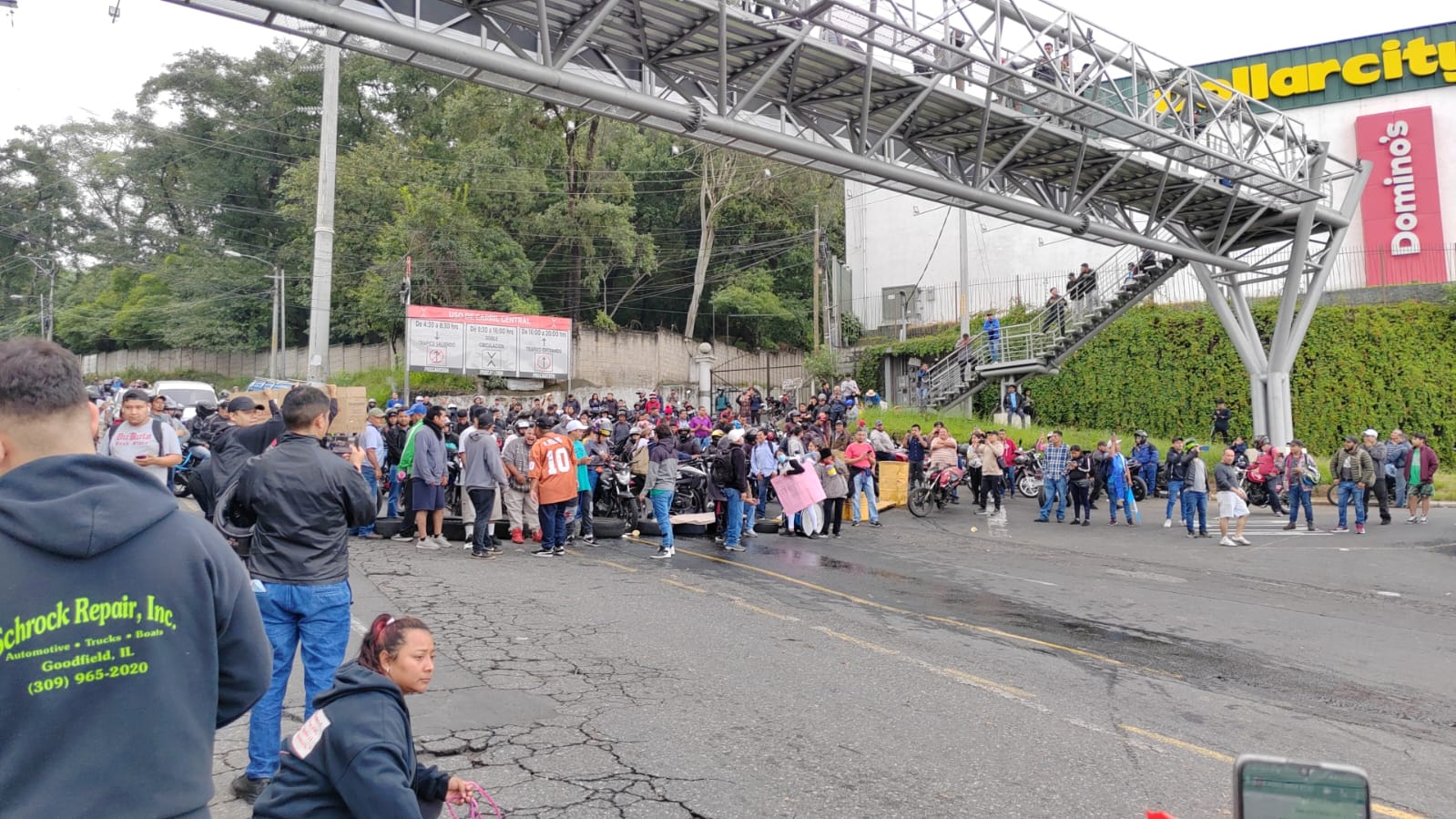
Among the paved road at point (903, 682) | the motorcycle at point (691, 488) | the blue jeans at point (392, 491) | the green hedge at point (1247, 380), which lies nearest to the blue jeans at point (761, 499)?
the motorcycle at point (691, 488)

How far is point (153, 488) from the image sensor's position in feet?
7.41

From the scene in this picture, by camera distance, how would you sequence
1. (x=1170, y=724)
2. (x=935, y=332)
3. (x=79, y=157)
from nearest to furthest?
1. (x=1170, y=724)
2. (x=935, y=332)
3. (x=79, y=157)

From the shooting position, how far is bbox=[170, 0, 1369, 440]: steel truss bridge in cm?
1068

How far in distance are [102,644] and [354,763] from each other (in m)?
1.03

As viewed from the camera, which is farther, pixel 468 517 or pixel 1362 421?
pixel 1362 421

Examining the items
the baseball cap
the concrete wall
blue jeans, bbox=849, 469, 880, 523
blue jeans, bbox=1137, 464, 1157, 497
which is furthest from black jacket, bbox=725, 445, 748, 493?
the concrete wall

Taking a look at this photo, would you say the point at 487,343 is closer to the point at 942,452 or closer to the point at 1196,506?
the point at 942,452

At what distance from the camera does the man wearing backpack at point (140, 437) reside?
29.8ft

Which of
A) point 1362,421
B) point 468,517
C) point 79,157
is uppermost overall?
point 79,157

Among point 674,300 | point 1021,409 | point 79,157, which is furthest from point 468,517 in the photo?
point 79,157

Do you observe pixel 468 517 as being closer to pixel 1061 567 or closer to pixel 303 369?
pixel 1061 567

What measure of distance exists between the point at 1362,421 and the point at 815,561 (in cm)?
2211

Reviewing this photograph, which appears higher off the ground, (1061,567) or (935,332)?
(935,332)

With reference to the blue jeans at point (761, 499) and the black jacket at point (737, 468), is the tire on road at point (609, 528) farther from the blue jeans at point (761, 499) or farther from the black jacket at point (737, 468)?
the blue jeans at point (761, 499)
